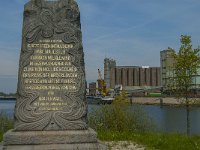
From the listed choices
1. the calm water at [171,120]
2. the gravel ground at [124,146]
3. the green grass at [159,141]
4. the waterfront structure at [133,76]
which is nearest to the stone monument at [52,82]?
the gravel ground at [124,146]

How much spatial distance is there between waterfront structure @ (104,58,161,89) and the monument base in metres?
167

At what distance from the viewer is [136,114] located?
17266mm

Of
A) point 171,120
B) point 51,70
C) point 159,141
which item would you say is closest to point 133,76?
point 171,120

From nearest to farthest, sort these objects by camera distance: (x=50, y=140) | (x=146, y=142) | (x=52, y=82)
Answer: (x=50, y=140) → (x=52, y=82) → (x=146, y=142)

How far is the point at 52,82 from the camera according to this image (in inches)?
376

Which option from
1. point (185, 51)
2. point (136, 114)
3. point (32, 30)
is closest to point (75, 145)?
point (32, 30)

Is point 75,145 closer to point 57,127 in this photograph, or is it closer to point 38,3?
point 57,127

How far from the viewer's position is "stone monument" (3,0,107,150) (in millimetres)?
8945

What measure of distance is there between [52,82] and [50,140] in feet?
5.02

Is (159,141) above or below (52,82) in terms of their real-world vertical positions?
below

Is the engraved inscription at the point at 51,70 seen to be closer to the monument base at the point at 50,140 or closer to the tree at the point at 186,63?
the monument base at the point at 50,140

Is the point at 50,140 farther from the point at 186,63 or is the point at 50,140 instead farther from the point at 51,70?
the point at 186,63

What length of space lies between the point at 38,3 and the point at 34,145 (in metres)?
3.71

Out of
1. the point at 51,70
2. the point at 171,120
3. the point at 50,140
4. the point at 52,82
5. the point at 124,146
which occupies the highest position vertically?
the point at 51,70
